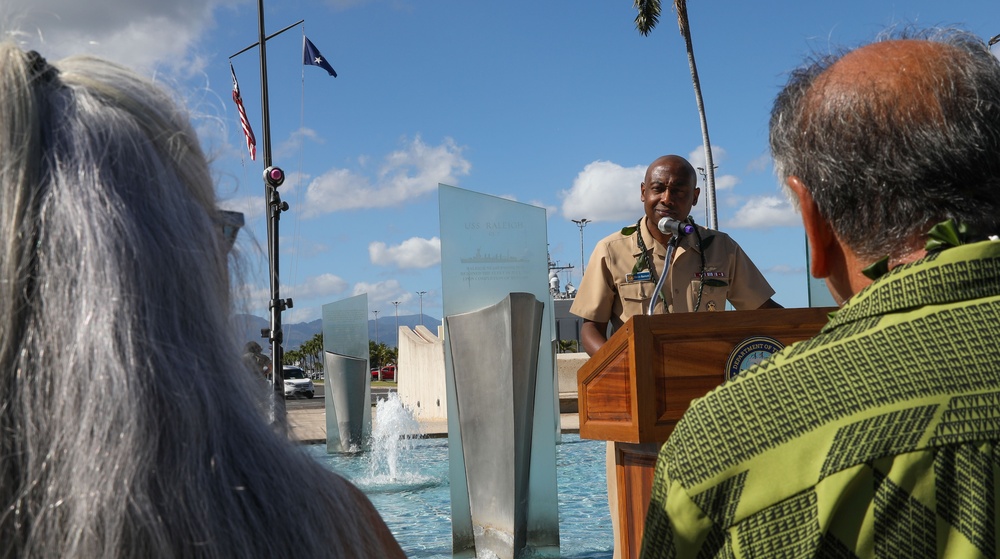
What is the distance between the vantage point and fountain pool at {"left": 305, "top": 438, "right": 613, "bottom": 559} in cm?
650

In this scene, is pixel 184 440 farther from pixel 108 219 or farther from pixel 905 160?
pixel 905 160

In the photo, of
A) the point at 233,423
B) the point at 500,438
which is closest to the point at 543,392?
the point at 500,438

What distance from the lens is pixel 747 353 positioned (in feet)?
9.61

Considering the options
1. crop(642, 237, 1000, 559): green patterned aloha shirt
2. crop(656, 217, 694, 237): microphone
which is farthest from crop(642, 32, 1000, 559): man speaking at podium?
crop(656, 217, 694, 237): microphone

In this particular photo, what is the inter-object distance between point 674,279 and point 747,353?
1.40 meters

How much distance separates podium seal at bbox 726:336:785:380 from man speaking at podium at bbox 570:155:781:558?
49.5 inches

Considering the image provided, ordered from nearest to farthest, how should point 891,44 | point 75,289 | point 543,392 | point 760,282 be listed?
point 75,289, point 891,44, point 760,282, point 543,392

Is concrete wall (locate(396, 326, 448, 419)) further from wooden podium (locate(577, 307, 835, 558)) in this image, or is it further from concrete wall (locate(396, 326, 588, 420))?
wooden podium (locate(577, 307, 835, 558))

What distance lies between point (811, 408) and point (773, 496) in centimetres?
12

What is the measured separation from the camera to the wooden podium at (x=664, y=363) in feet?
9.32

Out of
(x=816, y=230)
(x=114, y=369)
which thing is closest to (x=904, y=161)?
(x=816, y=230)

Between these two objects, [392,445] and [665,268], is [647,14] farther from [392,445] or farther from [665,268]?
[665,268]

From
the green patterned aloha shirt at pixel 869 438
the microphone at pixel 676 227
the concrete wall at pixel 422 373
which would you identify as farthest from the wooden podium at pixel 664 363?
the concrete wall at pixel 422 373

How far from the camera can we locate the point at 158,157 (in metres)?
0.91
